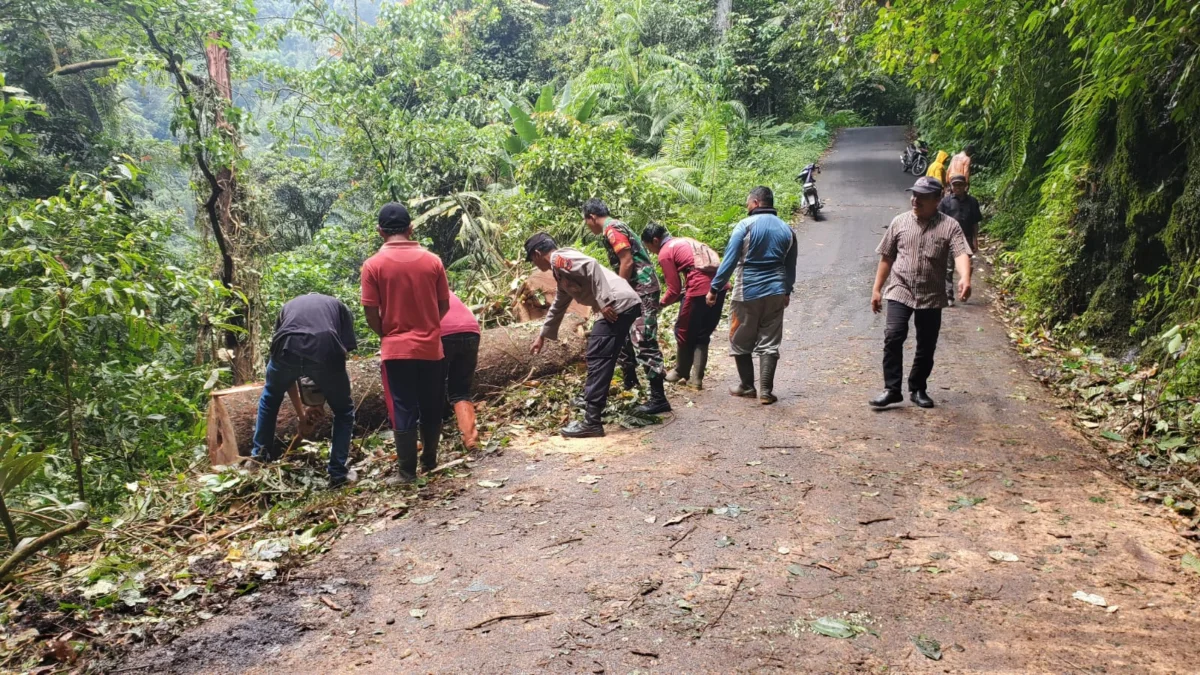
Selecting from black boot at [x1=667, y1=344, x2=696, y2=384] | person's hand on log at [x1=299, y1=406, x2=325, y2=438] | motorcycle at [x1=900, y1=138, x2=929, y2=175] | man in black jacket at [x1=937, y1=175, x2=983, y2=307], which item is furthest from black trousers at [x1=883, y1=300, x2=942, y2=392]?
motorcycle at [x1=900, y1=138, x2=929, y2=175]

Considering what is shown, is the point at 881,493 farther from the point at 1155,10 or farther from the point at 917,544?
the point at 1155,10

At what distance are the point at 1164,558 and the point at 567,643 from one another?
9.68 ft

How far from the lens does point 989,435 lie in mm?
5305

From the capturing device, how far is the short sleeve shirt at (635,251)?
602cm

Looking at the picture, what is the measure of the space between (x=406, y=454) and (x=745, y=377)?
10.6ft

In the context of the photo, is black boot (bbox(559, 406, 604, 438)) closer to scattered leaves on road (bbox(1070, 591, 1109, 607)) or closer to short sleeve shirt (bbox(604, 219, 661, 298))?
short sleeve shirt (bbox(604, 219, 661, 298))

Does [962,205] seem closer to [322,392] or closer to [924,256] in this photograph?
[924,256]

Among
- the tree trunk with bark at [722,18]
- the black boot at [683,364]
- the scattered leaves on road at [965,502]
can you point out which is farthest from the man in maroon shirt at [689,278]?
the tree trunk with bark at [722,18]

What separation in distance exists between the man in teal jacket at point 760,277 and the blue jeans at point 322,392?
3.13m

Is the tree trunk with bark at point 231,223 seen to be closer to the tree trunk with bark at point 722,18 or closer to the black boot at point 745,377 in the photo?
the black boot at point 745,377

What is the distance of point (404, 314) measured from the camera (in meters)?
4.79

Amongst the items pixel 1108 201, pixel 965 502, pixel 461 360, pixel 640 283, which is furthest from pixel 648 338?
pixel 1108 201

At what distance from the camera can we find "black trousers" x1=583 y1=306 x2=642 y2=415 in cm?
552

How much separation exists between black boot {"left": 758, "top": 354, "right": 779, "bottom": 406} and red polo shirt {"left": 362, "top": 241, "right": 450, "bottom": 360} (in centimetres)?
303
